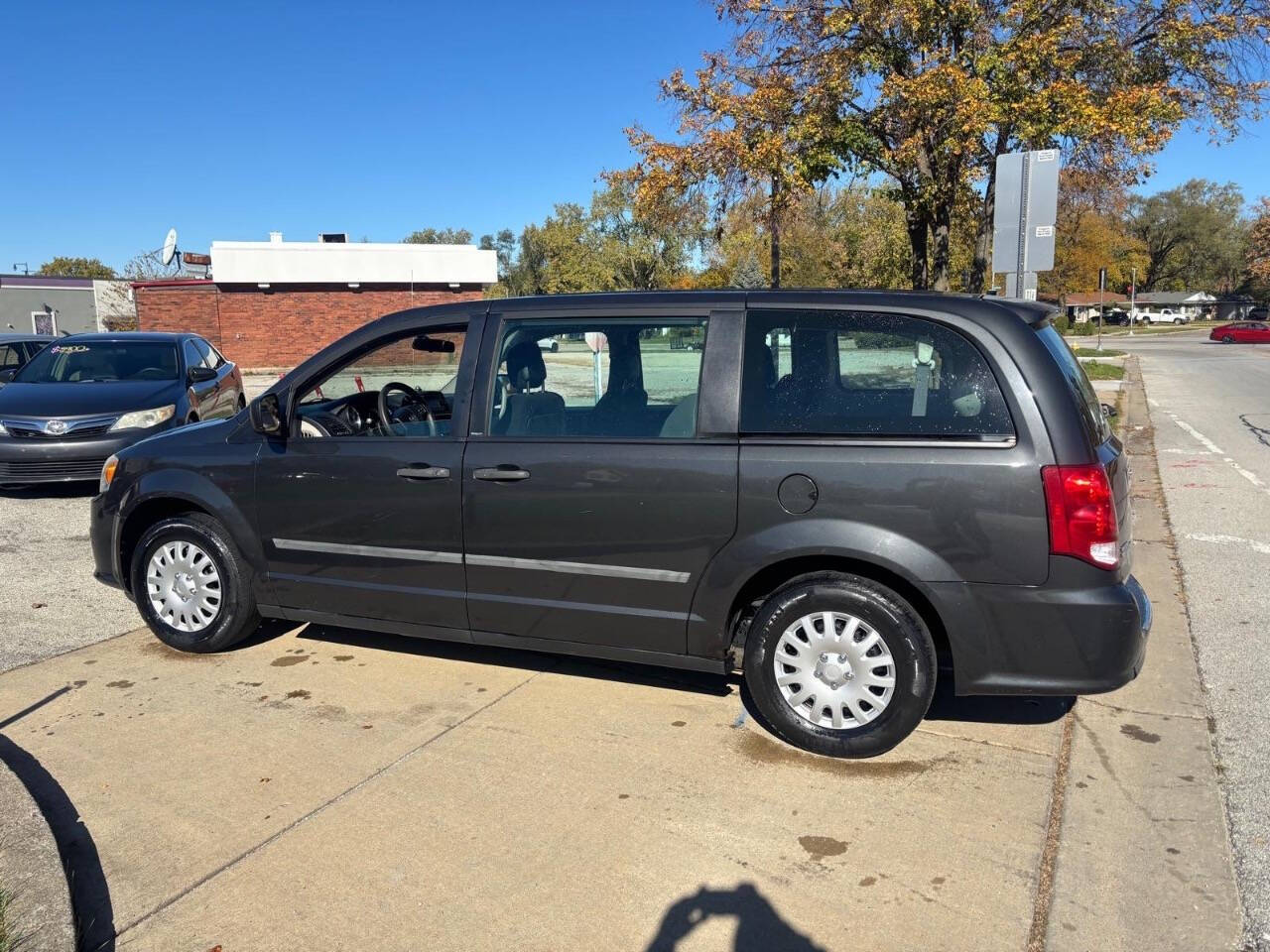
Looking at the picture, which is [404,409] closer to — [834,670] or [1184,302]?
[834,670]

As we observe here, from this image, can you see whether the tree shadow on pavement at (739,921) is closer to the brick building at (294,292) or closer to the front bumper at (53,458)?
the front bumper at (53,458)

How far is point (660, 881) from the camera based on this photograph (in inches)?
121

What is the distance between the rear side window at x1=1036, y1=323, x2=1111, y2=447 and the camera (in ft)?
12.2

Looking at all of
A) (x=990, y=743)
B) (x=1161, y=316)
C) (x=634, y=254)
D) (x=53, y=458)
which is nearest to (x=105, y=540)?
(x=53, y=458)

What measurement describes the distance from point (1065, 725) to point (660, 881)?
2.22 metres

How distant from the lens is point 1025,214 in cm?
913

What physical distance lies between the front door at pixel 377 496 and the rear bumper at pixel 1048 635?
2.22m

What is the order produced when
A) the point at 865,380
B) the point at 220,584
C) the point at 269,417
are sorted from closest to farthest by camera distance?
the point at 865,380 < the point at 269,417 < the point at 220,584

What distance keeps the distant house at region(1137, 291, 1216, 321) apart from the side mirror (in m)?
104

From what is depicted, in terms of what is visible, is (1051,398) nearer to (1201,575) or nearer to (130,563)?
(1201,575)

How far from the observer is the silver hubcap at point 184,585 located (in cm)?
501

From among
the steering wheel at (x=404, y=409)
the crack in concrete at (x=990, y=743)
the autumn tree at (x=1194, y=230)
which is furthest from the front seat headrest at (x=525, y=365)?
the autumn tree at (x=1194, y=230)

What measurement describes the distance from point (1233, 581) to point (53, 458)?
9.68m

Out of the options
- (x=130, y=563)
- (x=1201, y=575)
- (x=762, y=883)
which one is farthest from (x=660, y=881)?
(x=1201, y=575)
